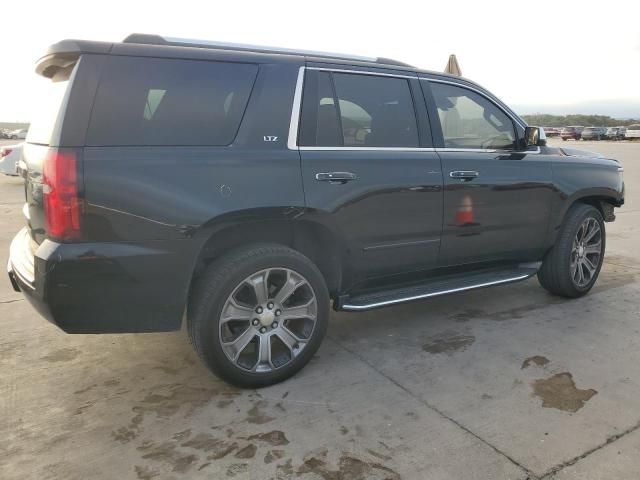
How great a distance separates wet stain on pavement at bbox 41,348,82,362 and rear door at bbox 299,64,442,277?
1.88 m

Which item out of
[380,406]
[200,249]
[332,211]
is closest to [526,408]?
[380,406]

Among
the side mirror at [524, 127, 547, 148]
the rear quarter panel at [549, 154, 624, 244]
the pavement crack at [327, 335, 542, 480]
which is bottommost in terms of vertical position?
the pavement crack at [327, 335, 542, 480]

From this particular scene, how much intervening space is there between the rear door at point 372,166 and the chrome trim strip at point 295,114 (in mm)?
38

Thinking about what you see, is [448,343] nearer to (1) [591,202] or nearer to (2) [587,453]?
(2) [587,453]

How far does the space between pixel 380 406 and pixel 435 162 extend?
173 centimetres

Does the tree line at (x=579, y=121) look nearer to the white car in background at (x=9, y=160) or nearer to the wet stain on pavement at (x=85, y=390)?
the white car in background at (x=9, y=160)

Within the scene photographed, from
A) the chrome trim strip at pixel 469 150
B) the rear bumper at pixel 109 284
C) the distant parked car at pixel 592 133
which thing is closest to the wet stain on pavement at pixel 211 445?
the rear bumper at pixel 109 284

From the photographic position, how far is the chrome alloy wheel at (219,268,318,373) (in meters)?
3.03

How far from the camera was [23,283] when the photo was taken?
288cm

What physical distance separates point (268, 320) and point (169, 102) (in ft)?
4.40

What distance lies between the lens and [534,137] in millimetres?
4348

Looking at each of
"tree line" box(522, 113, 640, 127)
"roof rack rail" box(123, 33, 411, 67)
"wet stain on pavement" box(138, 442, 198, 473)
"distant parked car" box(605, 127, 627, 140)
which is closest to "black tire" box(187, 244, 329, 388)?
"wet stain on pavement" box(138, 442, 198, 473)

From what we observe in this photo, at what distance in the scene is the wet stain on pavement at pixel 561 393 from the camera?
9.66ft

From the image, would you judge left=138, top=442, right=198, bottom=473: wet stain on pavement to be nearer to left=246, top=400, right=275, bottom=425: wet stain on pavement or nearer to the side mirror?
left=246, top=400, right=275, bottom=425: wet stain on pavement
